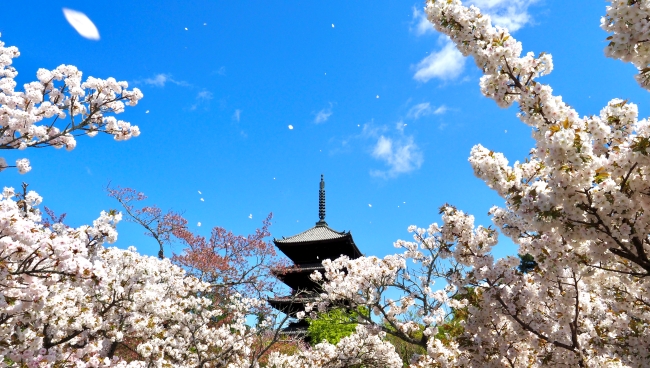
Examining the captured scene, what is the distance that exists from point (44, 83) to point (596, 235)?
24.7 feet

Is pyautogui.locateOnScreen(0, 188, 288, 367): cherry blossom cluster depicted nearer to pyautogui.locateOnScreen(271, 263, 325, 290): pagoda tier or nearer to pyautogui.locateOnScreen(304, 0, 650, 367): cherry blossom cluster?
pyautogui.locateOnScreen(304, 0, 650, 367): cherry blossom cluster

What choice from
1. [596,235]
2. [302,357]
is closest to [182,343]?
[302,357]

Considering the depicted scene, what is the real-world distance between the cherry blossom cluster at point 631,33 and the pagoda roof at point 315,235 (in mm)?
22241

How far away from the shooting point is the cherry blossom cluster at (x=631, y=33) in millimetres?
3619

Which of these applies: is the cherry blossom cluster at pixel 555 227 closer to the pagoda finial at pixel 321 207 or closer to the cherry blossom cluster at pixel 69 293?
the cherry blossom cluster at pixel 69 293

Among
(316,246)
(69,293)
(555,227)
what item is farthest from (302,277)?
(555,227)

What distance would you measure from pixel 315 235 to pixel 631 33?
25166 millimetres

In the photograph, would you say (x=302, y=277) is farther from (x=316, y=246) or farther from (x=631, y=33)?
(x=631, y=33)

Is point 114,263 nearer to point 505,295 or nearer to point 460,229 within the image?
point 460,229

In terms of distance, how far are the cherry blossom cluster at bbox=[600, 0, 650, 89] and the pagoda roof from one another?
22.2 meters

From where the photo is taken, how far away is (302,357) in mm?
12320

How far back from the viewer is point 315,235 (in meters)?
28.2

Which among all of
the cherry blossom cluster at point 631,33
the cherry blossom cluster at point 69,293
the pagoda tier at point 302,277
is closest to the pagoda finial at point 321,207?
the pagoda tier at point 302,277

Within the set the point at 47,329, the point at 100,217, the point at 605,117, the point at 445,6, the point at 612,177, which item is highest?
the point at 445,6
